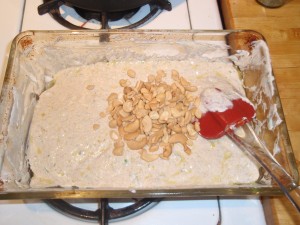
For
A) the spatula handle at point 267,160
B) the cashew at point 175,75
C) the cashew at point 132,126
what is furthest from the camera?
the cashew at point 175,75

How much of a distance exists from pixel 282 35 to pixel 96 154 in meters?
0.63

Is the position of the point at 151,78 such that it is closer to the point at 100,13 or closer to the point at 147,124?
the point at 147,124

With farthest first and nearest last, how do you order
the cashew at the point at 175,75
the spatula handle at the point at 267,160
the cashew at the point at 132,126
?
the cashew at the point at 175,75 → the cashew at the point at 132,126 → the spatula handle at the point at 267,160

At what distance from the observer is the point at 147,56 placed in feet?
2.64

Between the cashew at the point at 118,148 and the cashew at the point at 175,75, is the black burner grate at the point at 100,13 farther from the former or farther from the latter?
the cashew at the point at 118,148

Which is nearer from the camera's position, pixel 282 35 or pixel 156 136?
pixel 156 136

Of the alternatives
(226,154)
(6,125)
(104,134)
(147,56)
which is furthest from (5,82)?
(226,154)

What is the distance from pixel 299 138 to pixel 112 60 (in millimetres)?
503

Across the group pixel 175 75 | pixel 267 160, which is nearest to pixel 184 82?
pixel 175 75

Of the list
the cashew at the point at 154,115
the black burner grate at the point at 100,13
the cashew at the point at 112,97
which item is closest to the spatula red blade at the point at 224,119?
the cashew at the point at 154,115

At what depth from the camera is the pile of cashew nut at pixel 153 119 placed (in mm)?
675

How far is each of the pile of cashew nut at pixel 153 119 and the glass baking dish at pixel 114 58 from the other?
0.38ft

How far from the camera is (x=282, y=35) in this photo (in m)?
0.89

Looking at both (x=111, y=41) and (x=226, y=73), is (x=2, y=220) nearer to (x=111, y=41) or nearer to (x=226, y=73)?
(x=111, y=41)
